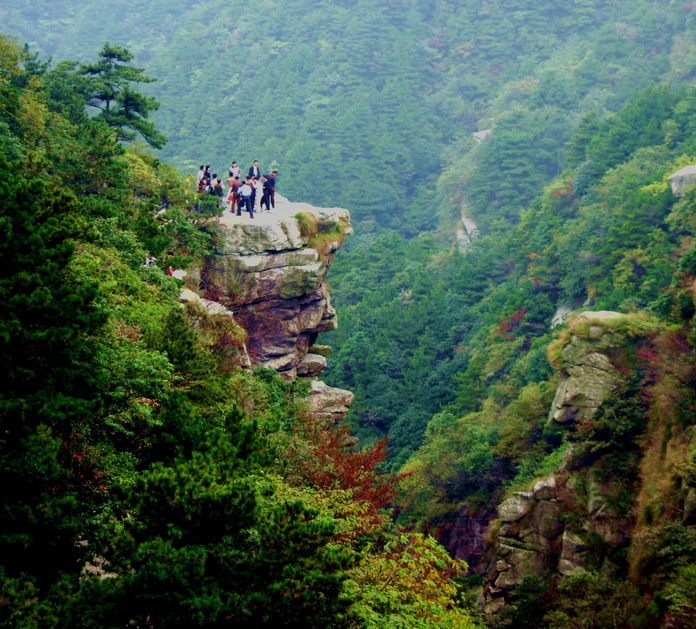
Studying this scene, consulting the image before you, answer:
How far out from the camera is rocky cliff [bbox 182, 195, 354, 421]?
2583 cm

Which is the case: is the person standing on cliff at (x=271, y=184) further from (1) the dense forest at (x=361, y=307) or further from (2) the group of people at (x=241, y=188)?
(1) the dense forest at (x=361, y=307)

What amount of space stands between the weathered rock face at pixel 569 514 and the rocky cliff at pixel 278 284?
6.76 metres

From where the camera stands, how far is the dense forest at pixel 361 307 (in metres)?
10.0

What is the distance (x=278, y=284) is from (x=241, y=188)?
127 inches

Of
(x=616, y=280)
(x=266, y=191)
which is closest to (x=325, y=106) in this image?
(x=616, y=280)

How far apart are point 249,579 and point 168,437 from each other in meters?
2.57

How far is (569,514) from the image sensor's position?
23484mm

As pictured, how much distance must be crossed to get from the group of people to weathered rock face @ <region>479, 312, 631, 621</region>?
35.9 ft

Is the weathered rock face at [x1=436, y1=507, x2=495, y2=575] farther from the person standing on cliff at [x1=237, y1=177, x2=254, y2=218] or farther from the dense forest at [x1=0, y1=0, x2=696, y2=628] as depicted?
the person standing on cliff at [x1=237, y1=177, x2=254, y2=218]

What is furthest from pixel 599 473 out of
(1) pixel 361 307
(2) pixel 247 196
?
(1) pixel 361 307

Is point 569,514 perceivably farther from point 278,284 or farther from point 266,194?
point 266,194

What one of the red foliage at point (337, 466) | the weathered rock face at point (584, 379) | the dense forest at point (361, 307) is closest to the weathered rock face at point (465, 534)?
the dense forest at point (361, 307)

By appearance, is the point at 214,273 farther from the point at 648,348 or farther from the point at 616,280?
the point at 616,280

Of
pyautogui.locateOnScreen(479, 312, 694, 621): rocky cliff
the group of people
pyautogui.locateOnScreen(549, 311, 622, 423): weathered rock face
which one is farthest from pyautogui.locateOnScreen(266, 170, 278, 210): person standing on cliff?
pyautogui.locateOnScreen(549, 311, 622, 423): weathered rock face
